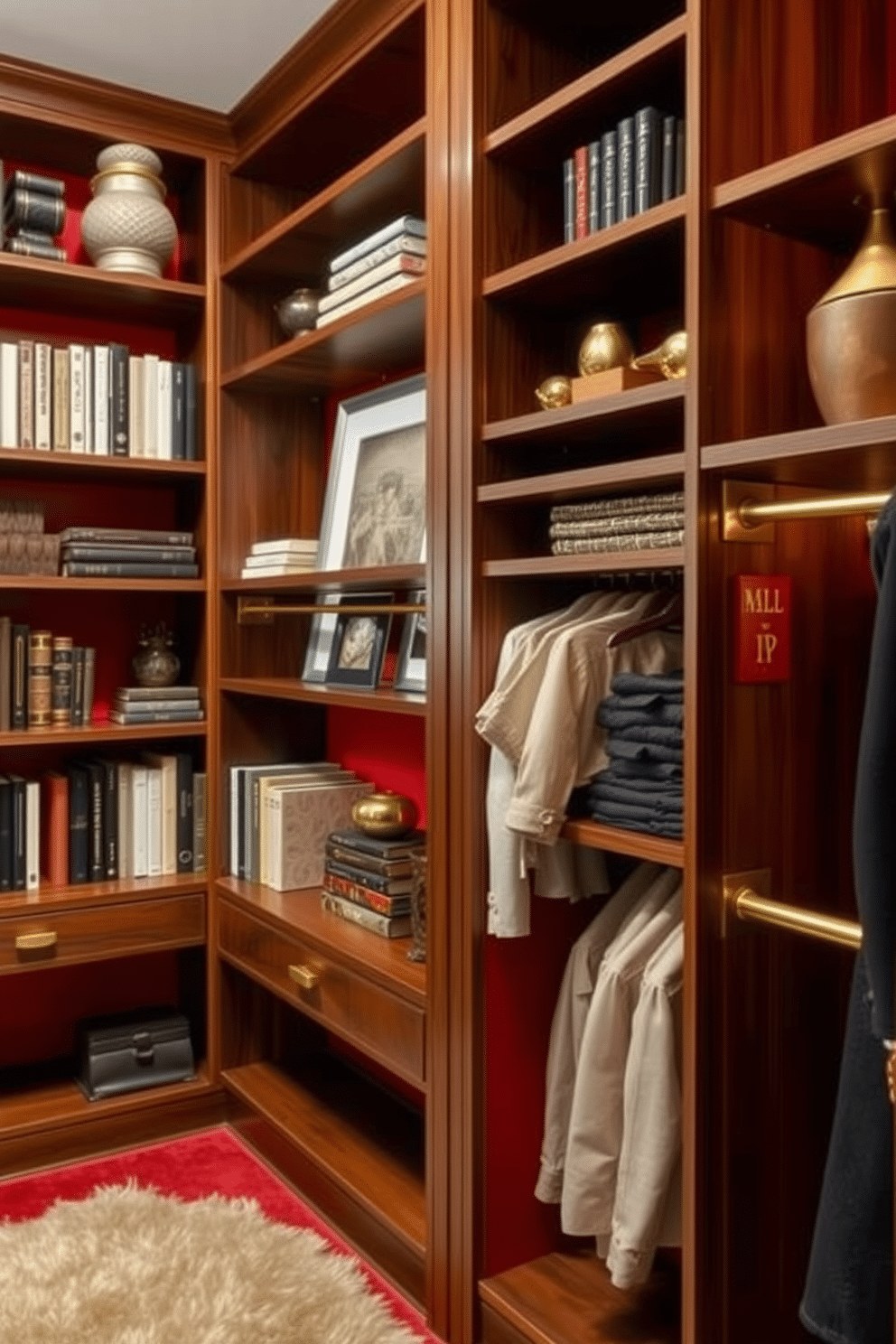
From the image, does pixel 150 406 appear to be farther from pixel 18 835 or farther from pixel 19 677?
pixel 18 835

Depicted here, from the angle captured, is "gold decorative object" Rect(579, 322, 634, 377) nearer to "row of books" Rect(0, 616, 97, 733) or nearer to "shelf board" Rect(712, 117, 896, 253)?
"shelf board" Rect(712, 117, 896, 253)

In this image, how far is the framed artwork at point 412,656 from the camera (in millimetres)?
2359

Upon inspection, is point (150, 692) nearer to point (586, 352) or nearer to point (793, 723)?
point (586, 352)

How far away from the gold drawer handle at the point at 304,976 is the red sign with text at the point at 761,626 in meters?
1.29

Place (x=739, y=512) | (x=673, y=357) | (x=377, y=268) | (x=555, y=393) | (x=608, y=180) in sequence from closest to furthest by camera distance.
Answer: (x=739, y=512), (x=673, y=357), (x=608, y=180), (x=555, y=393), (x=377, y=268)

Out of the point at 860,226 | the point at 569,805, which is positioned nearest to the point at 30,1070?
the point at 569,805

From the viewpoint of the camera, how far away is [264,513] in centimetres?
292

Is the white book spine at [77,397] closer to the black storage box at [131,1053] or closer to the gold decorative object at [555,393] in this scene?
the gold decorative object at [555,393]

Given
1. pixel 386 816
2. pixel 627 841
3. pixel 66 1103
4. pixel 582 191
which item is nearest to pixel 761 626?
pixel 627 841

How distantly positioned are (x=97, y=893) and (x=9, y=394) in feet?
3.98

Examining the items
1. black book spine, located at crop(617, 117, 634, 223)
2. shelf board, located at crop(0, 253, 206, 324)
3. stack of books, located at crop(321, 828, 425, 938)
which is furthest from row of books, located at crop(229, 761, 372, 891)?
black book spine, located at crop(617, 117, 634, 223)

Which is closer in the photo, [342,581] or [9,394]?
[342,581]

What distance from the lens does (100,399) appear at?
2.71 meters

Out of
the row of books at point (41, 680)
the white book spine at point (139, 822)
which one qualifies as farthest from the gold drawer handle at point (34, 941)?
the row of books at point (41, 680)
